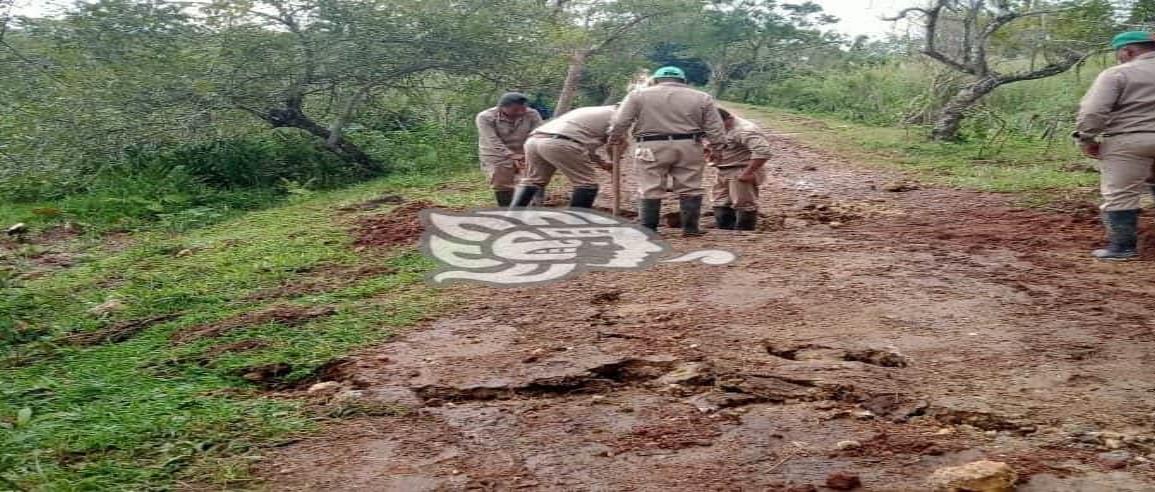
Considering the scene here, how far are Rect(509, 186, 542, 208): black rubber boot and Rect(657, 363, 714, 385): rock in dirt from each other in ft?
13.4

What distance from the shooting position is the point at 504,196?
8.08 m

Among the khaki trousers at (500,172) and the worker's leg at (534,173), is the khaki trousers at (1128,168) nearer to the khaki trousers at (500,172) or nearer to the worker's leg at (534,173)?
the worker's leg at (534,173)

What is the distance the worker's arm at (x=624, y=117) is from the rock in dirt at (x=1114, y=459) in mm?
4366

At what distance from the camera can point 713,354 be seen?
3709 mm

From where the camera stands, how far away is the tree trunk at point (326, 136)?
32.9 feet

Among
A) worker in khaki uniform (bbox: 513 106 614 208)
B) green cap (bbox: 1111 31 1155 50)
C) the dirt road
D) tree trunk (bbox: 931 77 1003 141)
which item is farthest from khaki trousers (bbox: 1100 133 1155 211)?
tree trunk (bbox: 931 77 1003 141)

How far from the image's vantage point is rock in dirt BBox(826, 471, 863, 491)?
8.20ft

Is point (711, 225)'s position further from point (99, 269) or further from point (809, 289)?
point (99, 269)

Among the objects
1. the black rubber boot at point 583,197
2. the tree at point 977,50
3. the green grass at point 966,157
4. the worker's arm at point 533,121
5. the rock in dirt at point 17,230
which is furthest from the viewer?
the tree at point 977,50

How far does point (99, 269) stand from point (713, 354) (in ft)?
14.3

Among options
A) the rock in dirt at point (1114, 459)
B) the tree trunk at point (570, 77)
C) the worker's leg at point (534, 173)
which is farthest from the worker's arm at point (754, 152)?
the tree trunk at point (570, 77)

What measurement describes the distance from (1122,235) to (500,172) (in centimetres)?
459

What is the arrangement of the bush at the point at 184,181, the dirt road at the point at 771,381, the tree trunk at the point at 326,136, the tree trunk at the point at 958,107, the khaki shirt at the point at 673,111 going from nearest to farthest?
the dirt road at the point at 771,381, the khaki shirt at the point at 673,111, the bush at the point at 184,181, the tree trunk at the point at 326,136, the tree trunk at the point at 958,107

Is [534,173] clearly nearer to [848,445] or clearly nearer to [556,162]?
[556,162]
